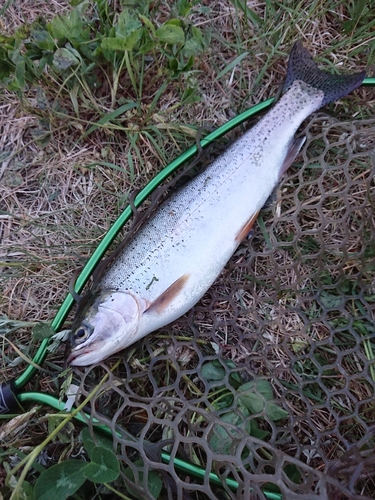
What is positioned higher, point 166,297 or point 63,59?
point 63,59

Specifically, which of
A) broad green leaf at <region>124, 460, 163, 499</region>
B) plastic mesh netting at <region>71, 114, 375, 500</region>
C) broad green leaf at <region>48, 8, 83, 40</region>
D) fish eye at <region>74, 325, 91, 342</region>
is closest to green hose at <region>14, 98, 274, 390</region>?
fish eye at <region>74, 325, 91, 342</region>

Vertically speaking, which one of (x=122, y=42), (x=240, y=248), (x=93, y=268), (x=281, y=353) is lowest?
(x=281, y=353)

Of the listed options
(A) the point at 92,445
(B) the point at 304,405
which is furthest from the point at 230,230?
(A) the point at 92,445

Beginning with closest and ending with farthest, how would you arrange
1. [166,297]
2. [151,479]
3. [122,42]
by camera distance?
[151,479] → [166,297] → [122,42]

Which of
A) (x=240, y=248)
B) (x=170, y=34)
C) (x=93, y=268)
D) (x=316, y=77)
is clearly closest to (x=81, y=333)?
(x=93, y=268)

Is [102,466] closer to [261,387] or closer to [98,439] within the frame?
[98,439]

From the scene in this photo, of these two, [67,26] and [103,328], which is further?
[67,26]

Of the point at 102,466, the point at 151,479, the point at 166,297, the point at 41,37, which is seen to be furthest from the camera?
the point at 41,37

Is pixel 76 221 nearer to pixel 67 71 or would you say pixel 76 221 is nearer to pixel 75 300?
pixel 75 300
